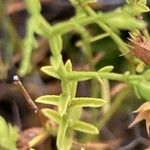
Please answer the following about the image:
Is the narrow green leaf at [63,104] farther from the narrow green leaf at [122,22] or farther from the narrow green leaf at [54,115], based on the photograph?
the narrow green leaf at [122,22]

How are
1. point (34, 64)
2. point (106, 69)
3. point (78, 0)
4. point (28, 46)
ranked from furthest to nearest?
point (34, 64), point (78, 0), point (106, 69), point (28, 46)

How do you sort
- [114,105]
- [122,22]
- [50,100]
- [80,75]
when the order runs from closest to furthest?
1. [122,22]
2. [80,75]
3. [50,100]
4. [114,105]

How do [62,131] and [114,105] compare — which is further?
[114,105]

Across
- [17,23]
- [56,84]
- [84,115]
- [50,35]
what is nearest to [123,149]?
[84,115]

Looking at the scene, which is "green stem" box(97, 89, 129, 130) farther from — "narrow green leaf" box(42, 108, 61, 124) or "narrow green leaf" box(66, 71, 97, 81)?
"narrow green leaf" box(66, 71, 97, 81)

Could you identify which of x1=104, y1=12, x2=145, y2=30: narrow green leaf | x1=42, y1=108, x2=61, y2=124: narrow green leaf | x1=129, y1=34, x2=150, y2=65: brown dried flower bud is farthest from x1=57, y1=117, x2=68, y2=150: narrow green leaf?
x1=104, y1=12, x2=145, y2=30: narrow green leaf

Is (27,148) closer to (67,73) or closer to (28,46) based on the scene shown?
(67,73)

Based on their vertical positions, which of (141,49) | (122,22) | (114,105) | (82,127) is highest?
(122,22)

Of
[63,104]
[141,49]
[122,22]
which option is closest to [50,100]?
[63,104]

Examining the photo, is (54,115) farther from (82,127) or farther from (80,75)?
(80,75)
